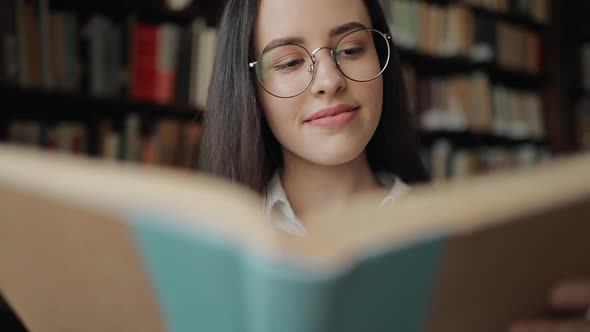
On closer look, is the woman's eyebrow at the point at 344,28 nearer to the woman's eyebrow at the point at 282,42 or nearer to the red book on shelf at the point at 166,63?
the woman's eyebrow at the point at 282,42

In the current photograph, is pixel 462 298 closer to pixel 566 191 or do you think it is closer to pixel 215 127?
pixel 566 191

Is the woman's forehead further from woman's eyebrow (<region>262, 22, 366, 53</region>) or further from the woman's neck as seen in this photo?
the woman's neck

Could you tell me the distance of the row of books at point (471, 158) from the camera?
105 inches

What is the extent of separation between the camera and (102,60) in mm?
1762

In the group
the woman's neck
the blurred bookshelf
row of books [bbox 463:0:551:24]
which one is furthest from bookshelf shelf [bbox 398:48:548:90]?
the woman's neck

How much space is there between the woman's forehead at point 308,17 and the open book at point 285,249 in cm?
56

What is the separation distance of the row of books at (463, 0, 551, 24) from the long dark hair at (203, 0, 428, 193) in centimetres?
207

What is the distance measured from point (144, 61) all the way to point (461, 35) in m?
1.73

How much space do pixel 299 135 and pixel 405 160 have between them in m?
0.36

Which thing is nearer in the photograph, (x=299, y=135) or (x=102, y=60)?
(x=299, y=135)

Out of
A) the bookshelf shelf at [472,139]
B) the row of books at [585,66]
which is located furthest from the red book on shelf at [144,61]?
the row of books at [585,66]

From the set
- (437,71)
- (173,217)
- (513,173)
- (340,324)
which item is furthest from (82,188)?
(437,71)

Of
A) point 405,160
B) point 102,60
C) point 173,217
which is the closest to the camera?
point 173,217

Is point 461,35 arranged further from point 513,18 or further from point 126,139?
point 126,139
